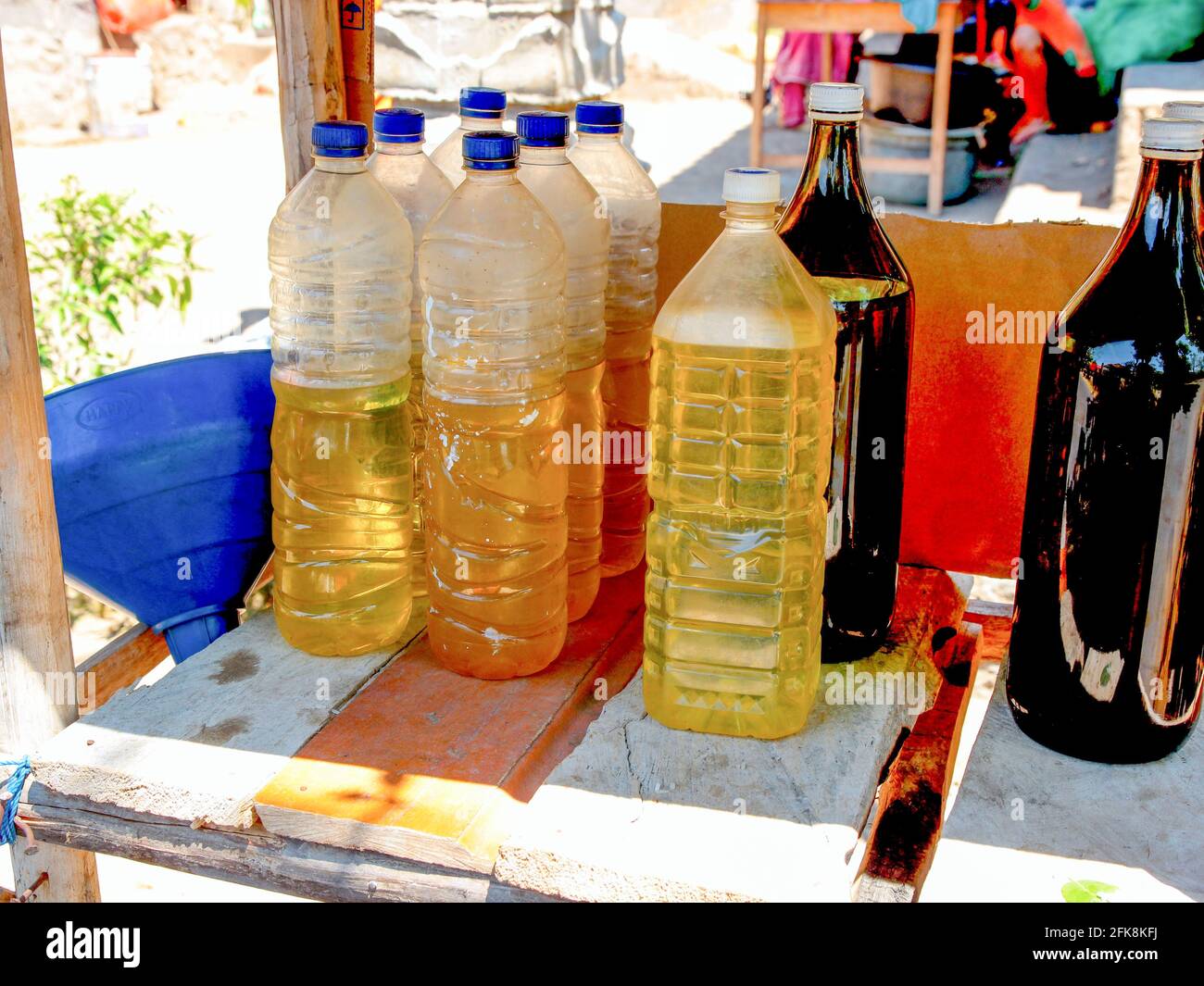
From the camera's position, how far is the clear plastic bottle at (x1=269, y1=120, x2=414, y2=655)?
1.71m

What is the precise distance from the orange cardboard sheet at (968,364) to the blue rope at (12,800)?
4.08ft

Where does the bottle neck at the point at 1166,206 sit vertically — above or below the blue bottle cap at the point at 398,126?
below

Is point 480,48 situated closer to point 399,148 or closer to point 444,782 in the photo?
point 399,148

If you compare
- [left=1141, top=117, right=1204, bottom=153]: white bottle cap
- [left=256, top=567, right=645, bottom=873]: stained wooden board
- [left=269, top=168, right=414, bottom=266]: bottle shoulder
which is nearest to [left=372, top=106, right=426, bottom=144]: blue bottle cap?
[left=269, top=168, right=414, bottom=266]: bottle shoulder

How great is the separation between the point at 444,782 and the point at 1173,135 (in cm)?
111

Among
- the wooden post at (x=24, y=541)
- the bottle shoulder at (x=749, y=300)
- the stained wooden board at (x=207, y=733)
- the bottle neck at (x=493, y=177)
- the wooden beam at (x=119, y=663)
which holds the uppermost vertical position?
the bottle neck at (x=493, y=177)

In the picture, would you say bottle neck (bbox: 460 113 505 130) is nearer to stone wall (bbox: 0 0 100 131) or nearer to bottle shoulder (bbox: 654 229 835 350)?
bottle shoulder (bbox: 654 229 835 350)

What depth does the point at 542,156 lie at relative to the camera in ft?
5.85

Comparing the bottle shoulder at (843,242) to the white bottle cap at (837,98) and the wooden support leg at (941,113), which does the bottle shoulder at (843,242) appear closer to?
the white bottle cap at (837,98)

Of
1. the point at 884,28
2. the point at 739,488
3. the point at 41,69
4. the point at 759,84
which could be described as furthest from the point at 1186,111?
the point at 41,69

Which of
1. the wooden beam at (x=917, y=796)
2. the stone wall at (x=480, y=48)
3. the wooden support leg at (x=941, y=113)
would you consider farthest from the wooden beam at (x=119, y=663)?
the wooden support leg at (x=941, y=113)

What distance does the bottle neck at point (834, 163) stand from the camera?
1.64m

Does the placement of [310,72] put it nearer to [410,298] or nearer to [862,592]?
[410,298]
